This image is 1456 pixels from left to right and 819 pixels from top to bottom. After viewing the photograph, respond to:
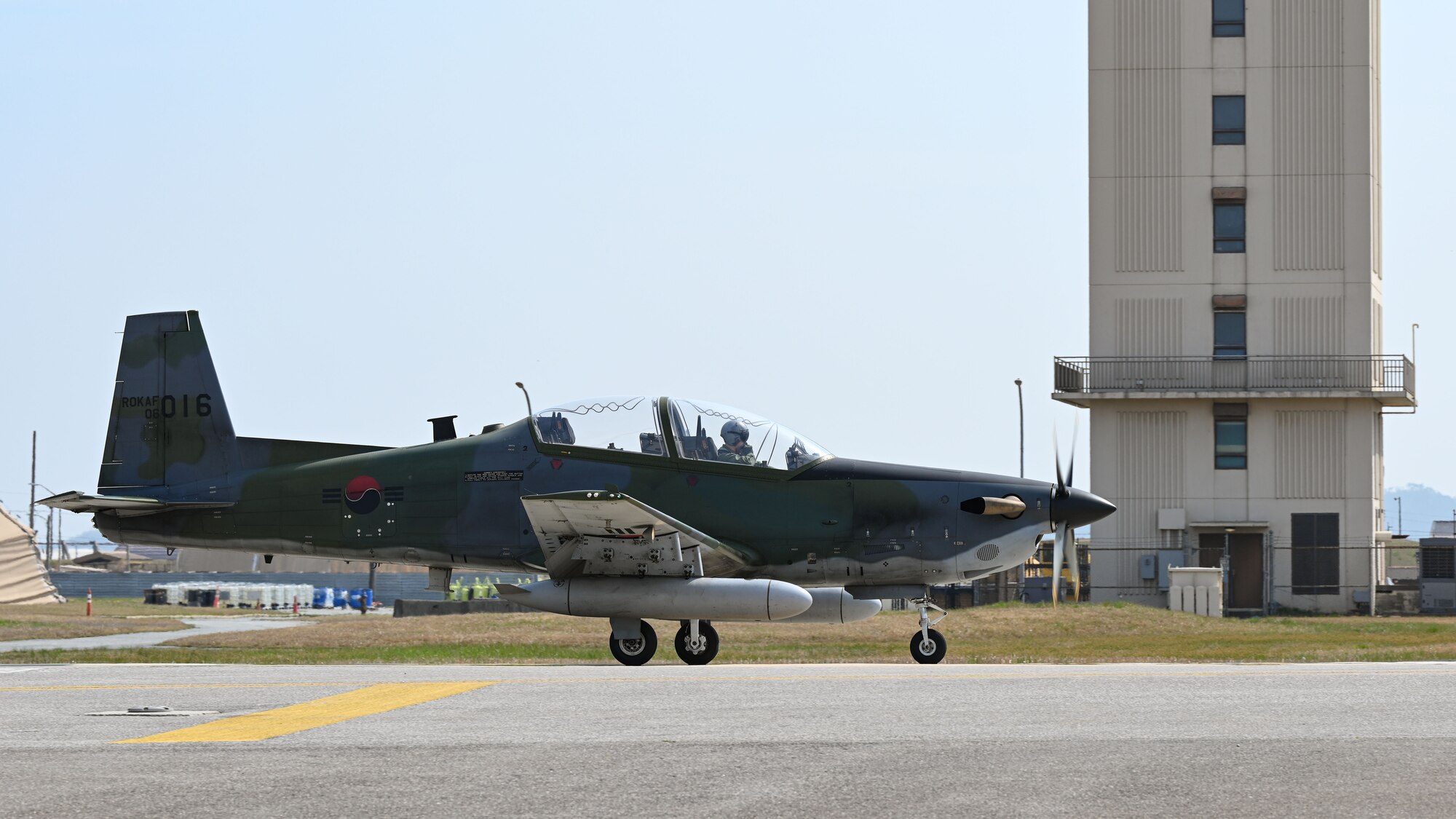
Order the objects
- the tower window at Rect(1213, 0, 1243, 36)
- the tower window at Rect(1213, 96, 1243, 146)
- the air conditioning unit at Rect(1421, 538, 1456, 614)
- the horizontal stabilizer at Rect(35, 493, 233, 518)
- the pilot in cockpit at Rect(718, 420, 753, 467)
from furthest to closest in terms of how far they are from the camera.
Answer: the tower window at Rect(1213, 0, 1243, 36), the tower window at Rect(1213, 96, 1243, 146), the air conditioning unit at Rect(1421, 538, 1456, 614), the horizontal stabilizer at Rect(35, 493, 233, 518), the pilot in cockpit at Rect(718, 420, 753, 467)

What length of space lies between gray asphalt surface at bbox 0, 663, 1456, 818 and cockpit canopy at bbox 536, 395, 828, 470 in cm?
470

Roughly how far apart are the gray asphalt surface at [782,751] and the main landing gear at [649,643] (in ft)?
13.7

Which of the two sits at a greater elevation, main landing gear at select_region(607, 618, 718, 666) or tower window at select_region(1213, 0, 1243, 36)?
tower window at select_region(1213, 0, 1243, 36)

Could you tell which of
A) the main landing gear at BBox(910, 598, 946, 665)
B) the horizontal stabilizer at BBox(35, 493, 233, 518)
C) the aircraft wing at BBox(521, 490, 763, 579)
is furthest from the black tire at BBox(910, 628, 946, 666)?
the horizontal stabilizer at BBox(35, 493, 233, 518)

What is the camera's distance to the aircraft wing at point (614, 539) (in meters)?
15.4

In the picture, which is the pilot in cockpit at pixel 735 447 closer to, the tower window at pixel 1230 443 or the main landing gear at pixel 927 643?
the main landing gear at pixel 927 643

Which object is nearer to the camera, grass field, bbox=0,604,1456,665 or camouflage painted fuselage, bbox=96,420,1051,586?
camouflage painted fuselage, bbox=96,420,1051,586

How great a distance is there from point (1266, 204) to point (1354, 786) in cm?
3908

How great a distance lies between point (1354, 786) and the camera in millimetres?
6926

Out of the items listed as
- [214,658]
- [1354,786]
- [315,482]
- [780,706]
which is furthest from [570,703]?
[214,658]

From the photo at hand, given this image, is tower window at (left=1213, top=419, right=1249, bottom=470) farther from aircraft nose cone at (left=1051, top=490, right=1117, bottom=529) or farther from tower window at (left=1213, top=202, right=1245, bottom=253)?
aircraft nose cone at (left=1051, top=490, right=1117, bottom=529)

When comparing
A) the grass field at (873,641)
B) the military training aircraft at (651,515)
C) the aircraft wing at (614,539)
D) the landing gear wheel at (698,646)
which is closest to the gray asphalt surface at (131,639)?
the grass field at (873,641)

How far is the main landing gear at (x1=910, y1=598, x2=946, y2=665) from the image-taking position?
16.2 meters

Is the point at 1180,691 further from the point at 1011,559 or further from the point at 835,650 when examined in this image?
the point at 835,650
